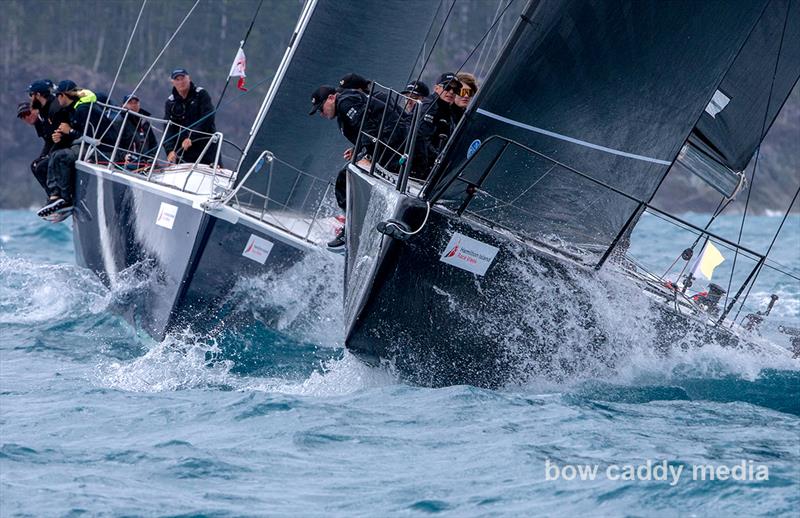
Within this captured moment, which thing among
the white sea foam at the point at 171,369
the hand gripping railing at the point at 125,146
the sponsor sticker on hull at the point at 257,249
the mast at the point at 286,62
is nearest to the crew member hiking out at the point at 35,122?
the hand gripping railing at the point at 125,146

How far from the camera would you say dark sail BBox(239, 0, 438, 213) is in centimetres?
945

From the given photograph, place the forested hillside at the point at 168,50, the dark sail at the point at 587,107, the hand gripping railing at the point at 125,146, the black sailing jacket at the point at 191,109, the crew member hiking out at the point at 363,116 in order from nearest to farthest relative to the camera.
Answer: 1. the dark sail at the point at 587,107
2. the crew member hiking out at the point at 363,116
3. the hand gripping railing at the point at 125,146
4. the black sailing jacket at the point at 191,109
5. the forested hillside at the point at 168,50

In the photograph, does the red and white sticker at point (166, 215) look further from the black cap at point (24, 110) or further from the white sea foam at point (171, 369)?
the black cap at point (24, 110)

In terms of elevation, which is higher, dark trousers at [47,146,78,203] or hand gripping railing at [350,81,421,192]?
hand gripping railing at [350,81,421,192]

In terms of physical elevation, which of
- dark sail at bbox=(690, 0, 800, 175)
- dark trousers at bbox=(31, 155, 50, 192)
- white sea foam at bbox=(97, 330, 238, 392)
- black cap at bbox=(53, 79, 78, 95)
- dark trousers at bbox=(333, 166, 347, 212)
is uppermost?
dark sail at bbox=(690, 0, 800, 175)

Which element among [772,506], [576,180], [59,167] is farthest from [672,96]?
[59,167]

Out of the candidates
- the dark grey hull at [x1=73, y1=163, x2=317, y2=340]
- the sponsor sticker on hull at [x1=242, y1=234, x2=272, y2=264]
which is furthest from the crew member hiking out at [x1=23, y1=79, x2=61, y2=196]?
the sponsor sticker on hull at [x1=242, y1=234, x2=272, y2=264]

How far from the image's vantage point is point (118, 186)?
9.57m

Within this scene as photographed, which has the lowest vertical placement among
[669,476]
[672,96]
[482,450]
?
[482,450]

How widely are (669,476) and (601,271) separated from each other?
214 centimetres

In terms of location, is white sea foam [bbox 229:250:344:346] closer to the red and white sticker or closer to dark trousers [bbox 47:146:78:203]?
the red and white sticker

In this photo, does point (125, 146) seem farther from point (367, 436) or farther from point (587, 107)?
point (367, 436)

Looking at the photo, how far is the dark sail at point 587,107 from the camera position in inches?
250

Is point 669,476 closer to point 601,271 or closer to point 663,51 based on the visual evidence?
point 601,271
